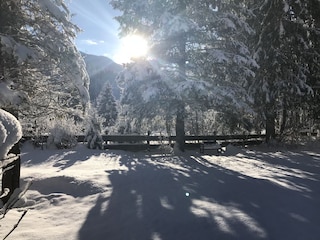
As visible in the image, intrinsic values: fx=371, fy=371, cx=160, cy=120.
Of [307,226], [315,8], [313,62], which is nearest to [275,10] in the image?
[315,8]

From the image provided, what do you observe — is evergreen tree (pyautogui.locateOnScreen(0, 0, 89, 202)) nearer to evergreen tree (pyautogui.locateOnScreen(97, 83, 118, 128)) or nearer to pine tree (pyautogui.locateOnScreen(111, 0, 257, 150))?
pine tree (pyautogui.locateOnScreen(111, 0, 257, 150))

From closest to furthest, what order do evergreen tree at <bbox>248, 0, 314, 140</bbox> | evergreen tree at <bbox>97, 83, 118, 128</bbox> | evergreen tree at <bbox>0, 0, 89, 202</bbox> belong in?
1. evergreen tree at <bbox>0, 0, 89, 202</bbox>
2. evergreen tree at <bbox>248, 0, 314, 140</bbox>
3. evergreen tree at <bbox>97, 83, 118, 128</bbox>

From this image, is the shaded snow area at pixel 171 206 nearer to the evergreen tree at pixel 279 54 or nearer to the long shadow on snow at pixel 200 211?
the long shadow on snow at pixel 200 211

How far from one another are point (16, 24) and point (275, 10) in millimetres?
15516

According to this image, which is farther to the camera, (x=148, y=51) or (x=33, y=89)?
(x=148, y=51)

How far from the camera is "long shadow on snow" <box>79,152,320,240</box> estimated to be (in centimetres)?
531

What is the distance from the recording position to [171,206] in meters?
6.71

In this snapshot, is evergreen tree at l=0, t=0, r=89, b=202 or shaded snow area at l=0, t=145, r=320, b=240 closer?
shaded snow area at l=0, t=145, r=320, b=240

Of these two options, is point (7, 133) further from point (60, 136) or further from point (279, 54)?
point (279, 54)

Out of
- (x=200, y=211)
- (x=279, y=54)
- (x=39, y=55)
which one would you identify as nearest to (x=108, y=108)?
(x=279, y=54)

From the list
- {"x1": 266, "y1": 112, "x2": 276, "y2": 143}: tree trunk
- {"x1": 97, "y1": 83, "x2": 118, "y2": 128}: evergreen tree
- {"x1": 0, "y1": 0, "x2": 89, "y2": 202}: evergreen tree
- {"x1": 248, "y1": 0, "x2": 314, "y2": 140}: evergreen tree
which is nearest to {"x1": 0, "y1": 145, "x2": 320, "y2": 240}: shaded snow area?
{"x1": 0, "y1": 0, "x2": 89, "y2": 202}: evergreen tree

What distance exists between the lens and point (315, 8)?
67.1ft

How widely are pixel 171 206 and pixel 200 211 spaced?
652 mm

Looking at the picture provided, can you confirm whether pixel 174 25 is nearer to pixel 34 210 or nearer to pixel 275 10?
pixel 275 10
